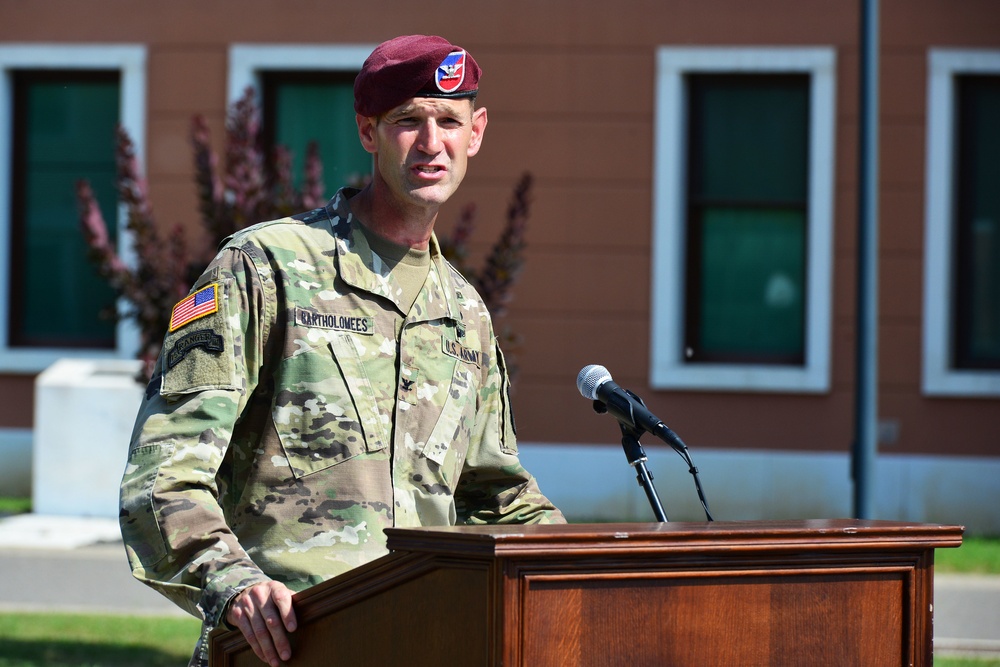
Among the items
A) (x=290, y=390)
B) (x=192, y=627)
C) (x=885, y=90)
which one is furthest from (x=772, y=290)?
(x=290, y=390)

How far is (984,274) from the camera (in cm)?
1018

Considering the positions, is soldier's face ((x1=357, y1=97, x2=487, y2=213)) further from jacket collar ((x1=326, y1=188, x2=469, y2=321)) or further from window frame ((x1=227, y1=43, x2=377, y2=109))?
window frame ((x1=227, y1=43, x2=377, y2=109))

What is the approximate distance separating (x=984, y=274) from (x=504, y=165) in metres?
3.64

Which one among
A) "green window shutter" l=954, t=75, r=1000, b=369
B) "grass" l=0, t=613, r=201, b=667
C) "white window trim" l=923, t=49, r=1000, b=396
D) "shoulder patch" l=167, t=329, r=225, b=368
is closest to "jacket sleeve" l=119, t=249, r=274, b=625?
"shoulder patch" l=167, t=329, r=225, b=368

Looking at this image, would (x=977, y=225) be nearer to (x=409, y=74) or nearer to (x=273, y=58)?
(x=273, y=58)

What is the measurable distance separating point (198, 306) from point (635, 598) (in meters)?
1.01

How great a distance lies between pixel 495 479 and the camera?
2889mm

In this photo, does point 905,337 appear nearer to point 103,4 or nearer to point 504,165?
point 504,165

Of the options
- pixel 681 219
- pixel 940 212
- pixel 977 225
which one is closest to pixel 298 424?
pixel 681 219

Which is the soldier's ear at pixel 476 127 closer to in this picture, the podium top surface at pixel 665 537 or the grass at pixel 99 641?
the podium top surface at pixel 665 537

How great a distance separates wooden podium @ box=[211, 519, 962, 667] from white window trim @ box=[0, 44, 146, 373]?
884cm

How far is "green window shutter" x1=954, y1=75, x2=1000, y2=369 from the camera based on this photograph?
10094 mm

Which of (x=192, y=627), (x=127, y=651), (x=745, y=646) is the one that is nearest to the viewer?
(x=745, y=646)

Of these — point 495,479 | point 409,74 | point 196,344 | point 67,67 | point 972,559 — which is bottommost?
point 972,559
